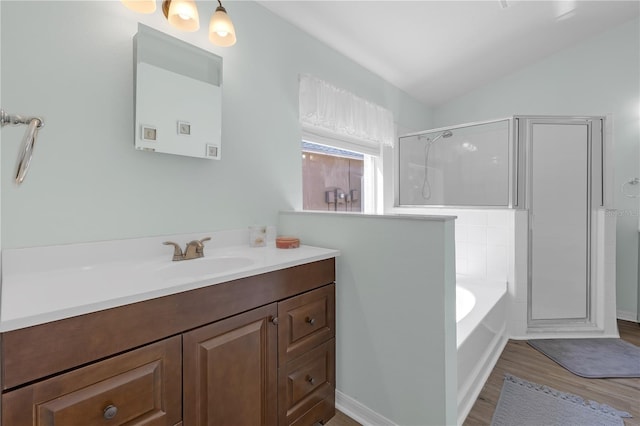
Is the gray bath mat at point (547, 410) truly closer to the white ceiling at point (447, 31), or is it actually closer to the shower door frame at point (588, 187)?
the shower door frame at point (588, 187)

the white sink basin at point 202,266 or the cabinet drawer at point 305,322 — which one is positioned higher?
the white sink basin at point 202,266

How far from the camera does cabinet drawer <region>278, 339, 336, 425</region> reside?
129cm

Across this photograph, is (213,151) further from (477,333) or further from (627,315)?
(627,315)

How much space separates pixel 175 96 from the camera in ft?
4.65

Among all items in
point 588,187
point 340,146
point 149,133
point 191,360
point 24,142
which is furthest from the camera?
point 340,146

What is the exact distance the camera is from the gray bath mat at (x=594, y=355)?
6.24ft

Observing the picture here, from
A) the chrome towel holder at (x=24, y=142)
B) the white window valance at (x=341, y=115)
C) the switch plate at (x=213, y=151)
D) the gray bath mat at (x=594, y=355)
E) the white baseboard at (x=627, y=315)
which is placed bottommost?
the gray bath mat at (x=594, y=355)

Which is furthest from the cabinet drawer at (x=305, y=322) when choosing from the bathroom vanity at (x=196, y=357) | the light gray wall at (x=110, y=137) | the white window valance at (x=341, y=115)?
the white window valance at (x=341, y=115)

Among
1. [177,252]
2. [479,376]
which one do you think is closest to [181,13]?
[177,252]

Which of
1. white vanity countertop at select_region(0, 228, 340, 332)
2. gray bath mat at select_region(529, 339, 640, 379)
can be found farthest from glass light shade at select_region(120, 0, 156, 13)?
gray bath mat at select_region(529, 339, 640, 379)

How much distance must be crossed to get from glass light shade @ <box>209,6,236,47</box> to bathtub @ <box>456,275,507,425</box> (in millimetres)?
1886

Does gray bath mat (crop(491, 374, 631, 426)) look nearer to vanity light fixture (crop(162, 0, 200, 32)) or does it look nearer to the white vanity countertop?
the white vanity countertop

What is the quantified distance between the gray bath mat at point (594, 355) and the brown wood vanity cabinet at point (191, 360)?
166 cm

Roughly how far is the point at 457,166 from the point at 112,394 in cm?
300
